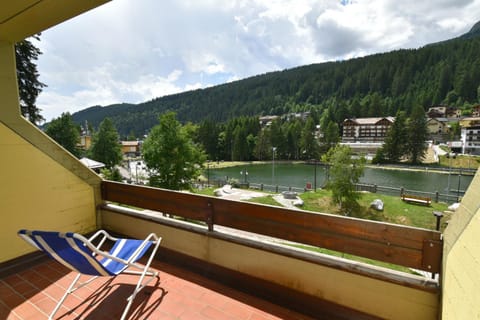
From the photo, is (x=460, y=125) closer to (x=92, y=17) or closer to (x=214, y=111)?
(x=92, y=17)

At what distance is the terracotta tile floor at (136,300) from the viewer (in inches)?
65.0

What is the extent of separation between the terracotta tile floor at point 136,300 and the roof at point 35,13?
2.19 m

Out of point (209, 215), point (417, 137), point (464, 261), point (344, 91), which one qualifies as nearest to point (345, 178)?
point (209, 215)

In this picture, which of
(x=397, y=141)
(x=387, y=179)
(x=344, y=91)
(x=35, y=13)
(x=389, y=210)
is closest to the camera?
(x=35, y=13)

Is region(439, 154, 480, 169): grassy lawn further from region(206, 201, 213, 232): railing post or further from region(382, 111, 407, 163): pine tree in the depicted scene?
region(206, 201, 213, 232): railing post

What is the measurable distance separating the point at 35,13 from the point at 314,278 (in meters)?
2.89

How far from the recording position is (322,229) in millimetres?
1622

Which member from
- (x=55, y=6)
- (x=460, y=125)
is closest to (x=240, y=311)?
(x=55, y=6)

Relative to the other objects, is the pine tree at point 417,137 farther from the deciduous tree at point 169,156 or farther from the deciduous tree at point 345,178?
the deciduous tree at point 169,156

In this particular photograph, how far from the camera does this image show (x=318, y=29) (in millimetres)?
12375

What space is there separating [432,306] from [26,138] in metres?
3.73

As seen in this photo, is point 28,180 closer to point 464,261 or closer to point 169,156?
point 464,261

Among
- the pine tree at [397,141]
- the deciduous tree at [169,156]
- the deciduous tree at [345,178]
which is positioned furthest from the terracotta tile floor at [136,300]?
the pine tree at [397,141]

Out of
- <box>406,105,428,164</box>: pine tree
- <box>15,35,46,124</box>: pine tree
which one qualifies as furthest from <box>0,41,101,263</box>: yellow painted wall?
<box>406,105,428,164</box>: pine tree
